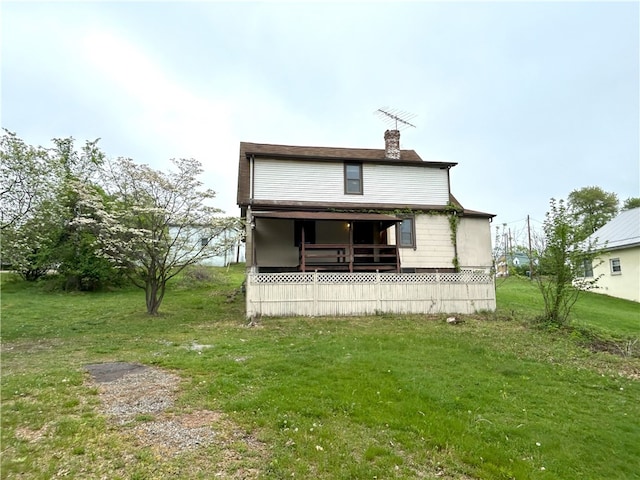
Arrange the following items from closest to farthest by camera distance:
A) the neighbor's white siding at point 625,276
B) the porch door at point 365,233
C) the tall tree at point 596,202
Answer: the porch door at point 365,233 → the neighbor's white siding at point 625,276 → the tall tree at point 596,202

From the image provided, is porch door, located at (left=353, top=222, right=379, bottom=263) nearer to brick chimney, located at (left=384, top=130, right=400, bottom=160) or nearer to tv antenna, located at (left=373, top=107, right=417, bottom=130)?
brick chimney, located at (left=384, top=130, right=400, bottom=160)

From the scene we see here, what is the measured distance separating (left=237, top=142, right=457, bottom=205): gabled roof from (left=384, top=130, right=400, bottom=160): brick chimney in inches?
14.4

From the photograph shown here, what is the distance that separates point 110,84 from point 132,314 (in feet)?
32.7

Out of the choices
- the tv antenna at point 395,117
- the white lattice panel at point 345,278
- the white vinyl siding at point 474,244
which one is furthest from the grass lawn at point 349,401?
the tv antenna at point 395,117

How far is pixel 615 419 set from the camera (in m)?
5.04

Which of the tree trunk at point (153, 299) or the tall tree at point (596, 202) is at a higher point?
the tall tree at point (596, 202)

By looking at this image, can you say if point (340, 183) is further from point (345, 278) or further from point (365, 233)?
point (345, 278)

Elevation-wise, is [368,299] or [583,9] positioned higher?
[583,9]

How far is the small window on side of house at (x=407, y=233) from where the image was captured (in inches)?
664

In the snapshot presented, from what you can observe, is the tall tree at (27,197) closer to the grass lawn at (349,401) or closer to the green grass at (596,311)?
the grass lawn at (349,401)

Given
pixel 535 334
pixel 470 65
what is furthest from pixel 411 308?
pixel 470 65

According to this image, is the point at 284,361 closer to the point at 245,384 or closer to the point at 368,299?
the point at 245,384

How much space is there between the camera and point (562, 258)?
11281 millimetres

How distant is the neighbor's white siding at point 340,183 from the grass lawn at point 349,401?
722 centimetres
